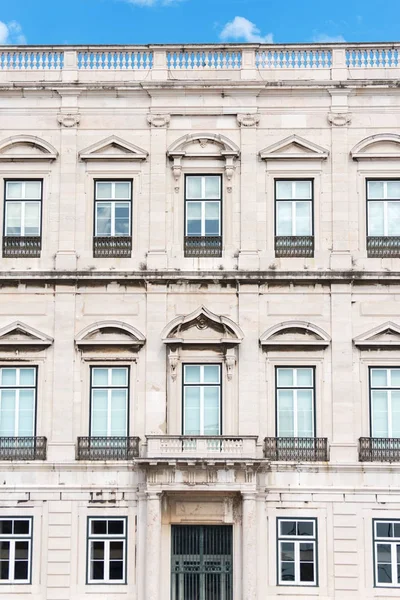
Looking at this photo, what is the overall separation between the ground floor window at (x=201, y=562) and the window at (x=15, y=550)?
372 centimetres

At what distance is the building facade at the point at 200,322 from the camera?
1194 inches

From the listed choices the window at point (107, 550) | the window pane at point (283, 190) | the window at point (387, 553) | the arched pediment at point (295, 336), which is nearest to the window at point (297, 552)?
the window at point (387, 553)

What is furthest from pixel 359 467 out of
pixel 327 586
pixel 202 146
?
pixel 202 146

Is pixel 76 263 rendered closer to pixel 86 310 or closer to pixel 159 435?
pixel 86 310

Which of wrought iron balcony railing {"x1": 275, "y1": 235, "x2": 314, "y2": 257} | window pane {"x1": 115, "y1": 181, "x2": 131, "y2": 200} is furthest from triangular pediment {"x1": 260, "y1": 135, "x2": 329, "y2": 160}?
window pane {"x1": 115, "y1": 181, "x2": 131, "y2": 200}

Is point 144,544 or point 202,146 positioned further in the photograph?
point 202,146

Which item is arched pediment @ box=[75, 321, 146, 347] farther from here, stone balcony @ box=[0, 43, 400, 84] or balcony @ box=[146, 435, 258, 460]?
stone balcony @ box=[0, 43, 400, 84]

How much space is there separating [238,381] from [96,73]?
9.45m

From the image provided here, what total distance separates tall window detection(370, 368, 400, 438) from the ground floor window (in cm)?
472

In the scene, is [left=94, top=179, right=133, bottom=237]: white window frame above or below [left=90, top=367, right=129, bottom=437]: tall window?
above

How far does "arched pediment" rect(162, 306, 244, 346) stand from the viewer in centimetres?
3117

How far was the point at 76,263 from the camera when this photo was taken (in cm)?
3183

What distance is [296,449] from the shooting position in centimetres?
3083

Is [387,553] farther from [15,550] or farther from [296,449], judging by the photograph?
[15,550]
